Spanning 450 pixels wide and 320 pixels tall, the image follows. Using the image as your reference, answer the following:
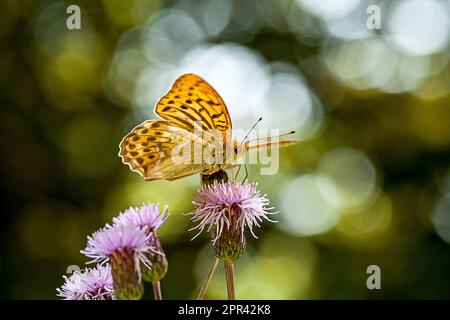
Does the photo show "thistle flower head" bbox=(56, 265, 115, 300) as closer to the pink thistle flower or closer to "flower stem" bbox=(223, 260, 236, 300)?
the pink thistle flower

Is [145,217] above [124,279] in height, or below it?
above

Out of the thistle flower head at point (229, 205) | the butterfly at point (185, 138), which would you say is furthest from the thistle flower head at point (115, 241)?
the butterfly at point (185, 138)

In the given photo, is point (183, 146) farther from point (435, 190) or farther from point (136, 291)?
point (435, 190)

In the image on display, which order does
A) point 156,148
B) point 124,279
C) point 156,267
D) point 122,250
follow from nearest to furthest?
1. point 124,279
2. point 122,250
3. point 156,267
4. point 156,148

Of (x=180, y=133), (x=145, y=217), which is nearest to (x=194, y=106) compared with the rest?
(x=180, y=133)

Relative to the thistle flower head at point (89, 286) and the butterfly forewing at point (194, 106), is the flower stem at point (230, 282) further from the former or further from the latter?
the butterfly forewing at point (194, 106)

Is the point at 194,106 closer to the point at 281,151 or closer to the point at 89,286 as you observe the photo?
the point at 89,286
